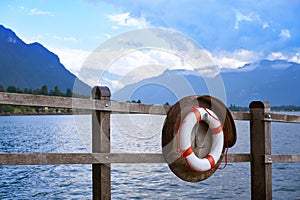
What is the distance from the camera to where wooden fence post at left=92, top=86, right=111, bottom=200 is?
143 inches

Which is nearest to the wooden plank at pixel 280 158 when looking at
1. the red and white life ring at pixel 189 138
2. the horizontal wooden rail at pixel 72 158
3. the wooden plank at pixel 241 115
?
the wooden plank at pixel 241 115

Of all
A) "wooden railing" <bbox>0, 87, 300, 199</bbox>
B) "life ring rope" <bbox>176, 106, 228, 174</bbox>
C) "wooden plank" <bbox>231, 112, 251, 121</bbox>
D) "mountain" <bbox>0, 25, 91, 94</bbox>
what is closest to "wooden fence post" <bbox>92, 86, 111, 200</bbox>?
"wooden railing" <bbox>0, 87, 300, 199</bbox>

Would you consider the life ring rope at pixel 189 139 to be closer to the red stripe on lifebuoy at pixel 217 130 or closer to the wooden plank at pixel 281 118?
the red stripe on lifebuoy at pixel 217 130

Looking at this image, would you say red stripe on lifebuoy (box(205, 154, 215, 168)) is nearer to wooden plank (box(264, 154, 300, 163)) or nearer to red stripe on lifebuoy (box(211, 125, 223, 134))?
red stripe on lifebuoy (box(211, 125, 223, 134))

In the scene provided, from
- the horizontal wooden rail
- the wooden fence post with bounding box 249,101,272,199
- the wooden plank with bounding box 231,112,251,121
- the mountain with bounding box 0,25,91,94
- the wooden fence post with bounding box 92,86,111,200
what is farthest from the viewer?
the mountain with bounding box 0,25,91,94

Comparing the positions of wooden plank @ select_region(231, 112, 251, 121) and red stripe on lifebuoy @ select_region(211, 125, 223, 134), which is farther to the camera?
wooden plank @ select_region(231, 112, 251, 121)

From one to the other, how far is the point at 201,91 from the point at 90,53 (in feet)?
3.65

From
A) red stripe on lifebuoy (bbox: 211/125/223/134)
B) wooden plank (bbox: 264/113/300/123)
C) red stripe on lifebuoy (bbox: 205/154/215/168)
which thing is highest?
wooden plank (bbox: 264/113/300/123)

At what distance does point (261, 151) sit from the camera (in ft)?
15.1

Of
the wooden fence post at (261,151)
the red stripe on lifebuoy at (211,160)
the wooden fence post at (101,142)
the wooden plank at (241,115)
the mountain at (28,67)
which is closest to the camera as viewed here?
the wooden fence post at (101,142)

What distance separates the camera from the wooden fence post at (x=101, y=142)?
364 centimetres

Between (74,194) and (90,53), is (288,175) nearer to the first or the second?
(74,194)

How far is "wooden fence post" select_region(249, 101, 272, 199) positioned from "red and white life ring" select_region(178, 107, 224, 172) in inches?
32.1

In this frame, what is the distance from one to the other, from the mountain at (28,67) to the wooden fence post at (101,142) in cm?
5859
